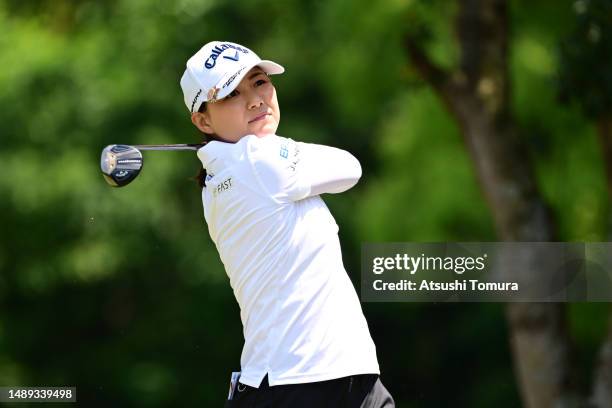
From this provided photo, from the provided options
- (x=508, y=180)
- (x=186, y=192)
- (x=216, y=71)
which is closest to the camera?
(x=216, y=71)

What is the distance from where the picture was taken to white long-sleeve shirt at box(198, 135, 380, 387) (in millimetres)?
2955

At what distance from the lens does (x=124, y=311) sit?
13.7 metres

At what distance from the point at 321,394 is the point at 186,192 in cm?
1062

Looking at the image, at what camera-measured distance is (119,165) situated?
3.23m

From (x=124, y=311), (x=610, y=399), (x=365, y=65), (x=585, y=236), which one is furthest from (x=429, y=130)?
(x=124, y=311)

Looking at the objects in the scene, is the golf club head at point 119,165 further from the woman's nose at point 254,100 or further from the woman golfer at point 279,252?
the woman's nose at point 254,100

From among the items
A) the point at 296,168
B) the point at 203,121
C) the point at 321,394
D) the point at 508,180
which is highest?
the point at 508,180

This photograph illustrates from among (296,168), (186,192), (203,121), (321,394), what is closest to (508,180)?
(203,121)

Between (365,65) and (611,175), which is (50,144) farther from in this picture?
(611,175)

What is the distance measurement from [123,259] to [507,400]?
4509mm

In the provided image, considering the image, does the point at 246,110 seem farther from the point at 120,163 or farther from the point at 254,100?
Answer: the point at 120,163

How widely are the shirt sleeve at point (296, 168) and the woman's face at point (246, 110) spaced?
3.3 inches

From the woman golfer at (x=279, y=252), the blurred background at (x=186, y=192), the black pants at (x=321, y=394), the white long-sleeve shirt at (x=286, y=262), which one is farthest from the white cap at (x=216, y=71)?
the blurred background at (x=186, y=192)

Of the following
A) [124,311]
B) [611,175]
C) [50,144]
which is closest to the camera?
[611,175]
